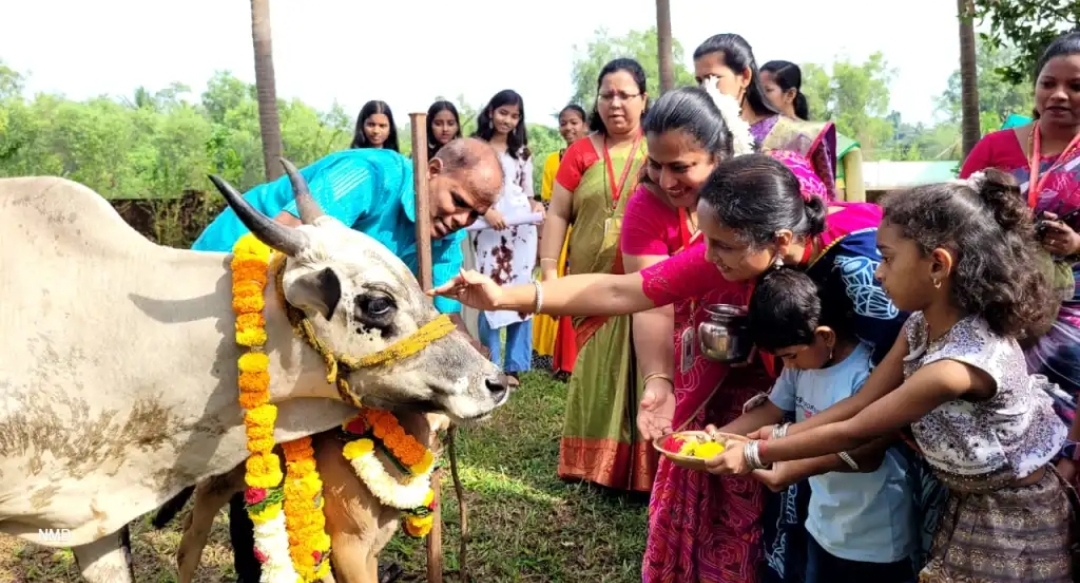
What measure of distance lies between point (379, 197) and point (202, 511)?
1.13 m

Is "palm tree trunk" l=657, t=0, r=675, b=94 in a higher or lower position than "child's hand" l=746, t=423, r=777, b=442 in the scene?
higher

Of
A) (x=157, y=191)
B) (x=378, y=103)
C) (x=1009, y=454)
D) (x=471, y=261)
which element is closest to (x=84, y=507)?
(x=1009, y=454)

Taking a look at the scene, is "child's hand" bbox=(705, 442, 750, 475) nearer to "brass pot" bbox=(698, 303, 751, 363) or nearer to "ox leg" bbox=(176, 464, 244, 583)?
"brass pot" bbox=(698, 303, 751, 363)

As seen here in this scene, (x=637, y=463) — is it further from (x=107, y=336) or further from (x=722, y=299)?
(x=107, y=336)

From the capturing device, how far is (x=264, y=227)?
240cm

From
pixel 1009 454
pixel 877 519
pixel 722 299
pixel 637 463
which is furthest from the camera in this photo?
pixel 637 463

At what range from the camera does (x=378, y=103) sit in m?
5.56

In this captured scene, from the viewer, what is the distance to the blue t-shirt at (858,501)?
2.65 m

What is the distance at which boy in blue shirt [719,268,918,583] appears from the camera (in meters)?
2.59

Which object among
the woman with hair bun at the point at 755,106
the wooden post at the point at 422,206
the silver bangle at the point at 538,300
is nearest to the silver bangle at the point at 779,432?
the silver bangle at the point at 538,300

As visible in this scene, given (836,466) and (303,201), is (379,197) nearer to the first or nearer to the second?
(303,201)

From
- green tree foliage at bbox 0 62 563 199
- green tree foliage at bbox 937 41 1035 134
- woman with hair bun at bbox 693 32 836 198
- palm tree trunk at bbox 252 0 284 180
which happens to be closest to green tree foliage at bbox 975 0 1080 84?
woman with hair bun at bbox 693 32 836 198

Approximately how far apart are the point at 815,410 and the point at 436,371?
1092 mm

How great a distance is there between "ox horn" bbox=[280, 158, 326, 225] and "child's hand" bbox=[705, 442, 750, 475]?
1.29 metres
